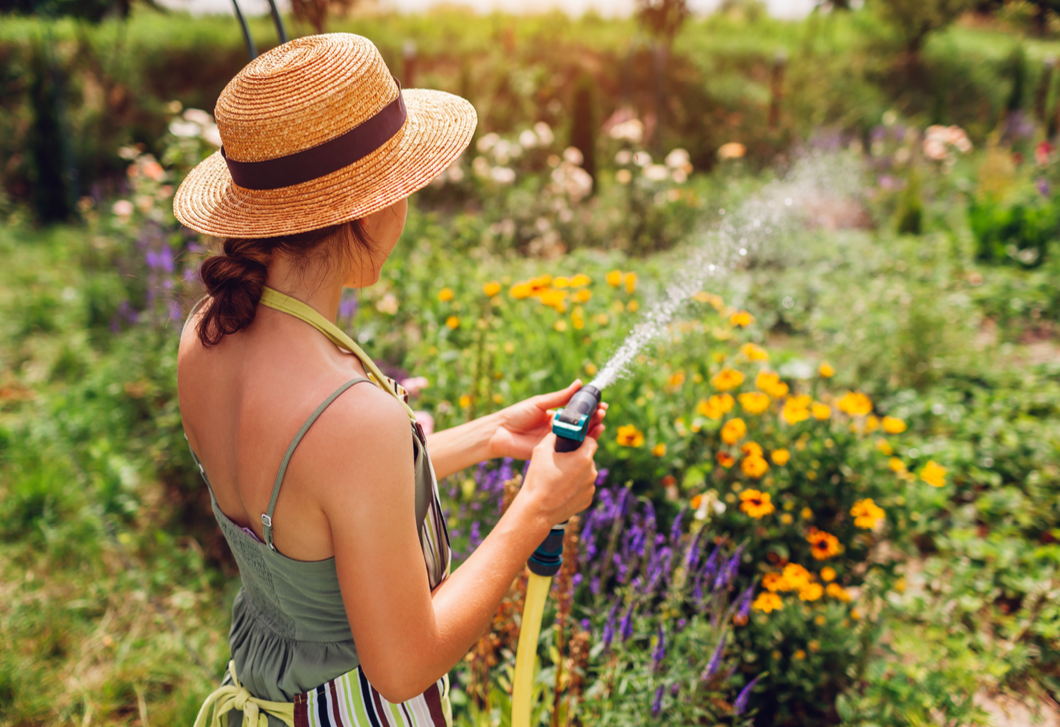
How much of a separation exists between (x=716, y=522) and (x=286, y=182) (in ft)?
6.16

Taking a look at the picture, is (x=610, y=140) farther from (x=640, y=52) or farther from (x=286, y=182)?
(x=286, y=182)

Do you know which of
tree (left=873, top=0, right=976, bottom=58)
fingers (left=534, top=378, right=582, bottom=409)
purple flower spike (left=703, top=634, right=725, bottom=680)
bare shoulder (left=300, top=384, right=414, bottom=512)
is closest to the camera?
bare shoulder (left=300, top=384, right=414, bottom=512)

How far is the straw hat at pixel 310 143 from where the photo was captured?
0.91 m

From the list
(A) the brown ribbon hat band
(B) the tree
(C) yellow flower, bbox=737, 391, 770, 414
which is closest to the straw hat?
(A) the brown ribbon hat band

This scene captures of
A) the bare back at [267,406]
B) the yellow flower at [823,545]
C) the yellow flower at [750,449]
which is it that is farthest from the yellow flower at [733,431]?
the bare back at [267,406]

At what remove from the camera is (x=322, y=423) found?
83 centimetres

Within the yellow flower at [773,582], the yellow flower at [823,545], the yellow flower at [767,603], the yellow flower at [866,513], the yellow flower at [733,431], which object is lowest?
the yellow flower at [767,603]

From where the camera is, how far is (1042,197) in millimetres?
6195

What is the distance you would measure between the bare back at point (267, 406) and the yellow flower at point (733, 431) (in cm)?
154

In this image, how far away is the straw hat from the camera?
2.99 feet

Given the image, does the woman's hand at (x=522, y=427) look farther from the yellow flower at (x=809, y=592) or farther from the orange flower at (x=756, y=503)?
the yellow flower at (x=809, y=592)

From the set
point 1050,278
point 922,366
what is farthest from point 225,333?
point 1050,278

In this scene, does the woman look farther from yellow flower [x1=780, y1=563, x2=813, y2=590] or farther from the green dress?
yellow flower [x1=780, y1=563, x2=813, y2=590]

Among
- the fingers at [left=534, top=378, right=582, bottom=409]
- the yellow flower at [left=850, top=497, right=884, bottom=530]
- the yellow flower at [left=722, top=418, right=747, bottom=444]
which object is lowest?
the yellow flower at [left=850, top=497, right=884, bottom=530]
